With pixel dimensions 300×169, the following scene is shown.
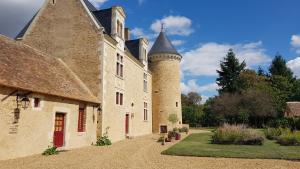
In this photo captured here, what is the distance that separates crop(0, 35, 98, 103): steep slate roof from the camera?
30.8 ft

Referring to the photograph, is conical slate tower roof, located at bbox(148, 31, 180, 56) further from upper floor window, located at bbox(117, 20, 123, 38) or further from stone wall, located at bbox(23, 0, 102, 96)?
stone wall, located at bbox(23, 0, 102, 96)

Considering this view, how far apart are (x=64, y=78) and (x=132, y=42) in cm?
1139

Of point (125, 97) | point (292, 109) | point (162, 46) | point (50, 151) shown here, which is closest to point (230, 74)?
point (292, 109)

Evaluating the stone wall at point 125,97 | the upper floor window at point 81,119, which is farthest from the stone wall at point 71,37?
the upper floor window at point 81,119

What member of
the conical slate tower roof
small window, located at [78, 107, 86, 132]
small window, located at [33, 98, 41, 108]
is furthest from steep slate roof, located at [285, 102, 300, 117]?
small window, located at [33, 98, 41, 108]

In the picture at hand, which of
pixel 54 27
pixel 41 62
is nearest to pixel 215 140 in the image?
pixel 41 62

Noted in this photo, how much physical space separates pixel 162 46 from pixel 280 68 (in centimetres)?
3510

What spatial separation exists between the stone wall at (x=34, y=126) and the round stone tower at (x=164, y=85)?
13.3m

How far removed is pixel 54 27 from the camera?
51.4ft

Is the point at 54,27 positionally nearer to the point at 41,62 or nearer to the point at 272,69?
the point at 41,62

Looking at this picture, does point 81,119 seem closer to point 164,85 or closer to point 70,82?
point 70,82

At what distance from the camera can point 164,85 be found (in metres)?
26.0

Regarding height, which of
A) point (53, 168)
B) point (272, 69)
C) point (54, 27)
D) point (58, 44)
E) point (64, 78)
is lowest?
point (53, 168)

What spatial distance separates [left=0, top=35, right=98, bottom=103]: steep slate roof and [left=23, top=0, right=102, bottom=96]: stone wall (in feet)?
1.97
